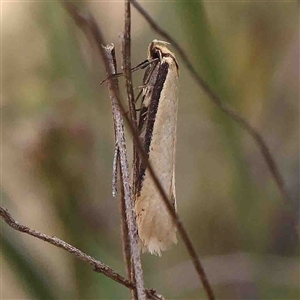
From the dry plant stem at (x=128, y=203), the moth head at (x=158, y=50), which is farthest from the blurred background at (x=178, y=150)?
the dry plant stem at (x=128, y=203)

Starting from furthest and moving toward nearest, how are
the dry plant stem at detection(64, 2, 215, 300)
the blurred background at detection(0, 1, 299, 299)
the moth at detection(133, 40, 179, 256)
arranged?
the blurred background at detection(0, 1, 299, 299)
the moth at detection(133, 40, 179, 256)
the dry plant stem at detection(64, 2, 215, 300)

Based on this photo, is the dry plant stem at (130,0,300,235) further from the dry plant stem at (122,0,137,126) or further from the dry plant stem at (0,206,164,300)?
the dry plant stem at (0,206,164,300)

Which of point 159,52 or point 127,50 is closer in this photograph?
point 127,50

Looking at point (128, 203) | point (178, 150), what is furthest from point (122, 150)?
point (178, 150)

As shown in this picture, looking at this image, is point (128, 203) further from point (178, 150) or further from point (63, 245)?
point (178, 150)

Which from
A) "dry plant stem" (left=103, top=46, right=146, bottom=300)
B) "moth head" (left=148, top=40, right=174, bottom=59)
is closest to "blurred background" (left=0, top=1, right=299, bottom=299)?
"moth head" (left=148, top=40, right=174, bottom=59)

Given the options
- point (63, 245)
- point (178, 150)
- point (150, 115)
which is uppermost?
point (178, 150)

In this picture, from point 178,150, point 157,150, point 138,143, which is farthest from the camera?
point 178,150

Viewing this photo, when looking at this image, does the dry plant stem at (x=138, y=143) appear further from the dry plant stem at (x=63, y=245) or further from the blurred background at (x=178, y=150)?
the blurred background at (x=178, y=150)
